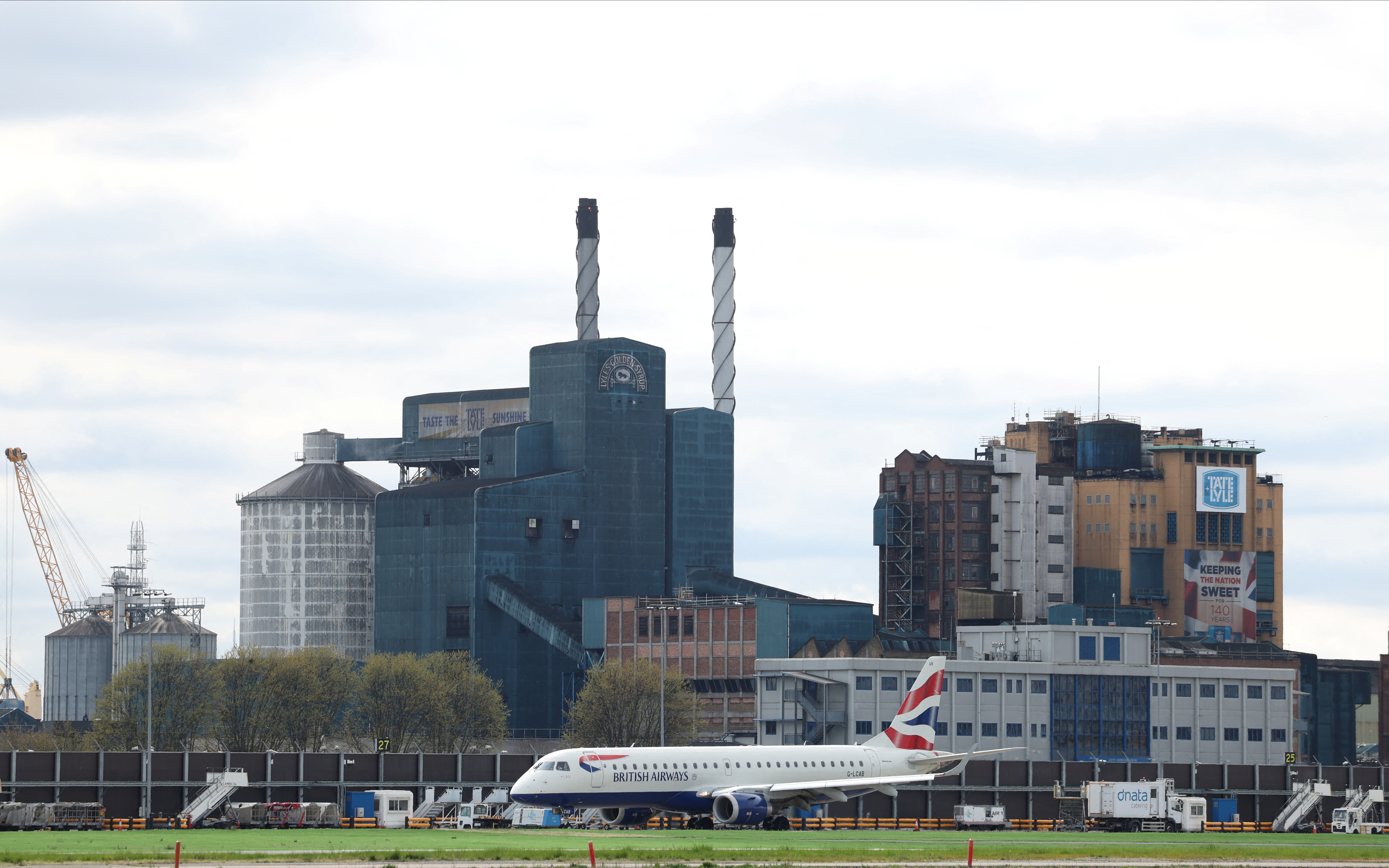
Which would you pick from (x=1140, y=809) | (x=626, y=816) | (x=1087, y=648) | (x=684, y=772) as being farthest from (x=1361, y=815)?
(x=1087, y=648)

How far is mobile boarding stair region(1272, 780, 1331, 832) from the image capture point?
12769cm

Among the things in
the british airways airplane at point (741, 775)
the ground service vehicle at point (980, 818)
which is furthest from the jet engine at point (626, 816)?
the ground service vehicle at point (980, 818)

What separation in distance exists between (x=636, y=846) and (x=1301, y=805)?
63.4 meters

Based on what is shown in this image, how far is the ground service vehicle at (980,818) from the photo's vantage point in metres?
124

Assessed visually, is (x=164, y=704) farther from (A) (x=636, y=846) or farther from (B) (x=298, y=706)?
(A) (x=636, y=846)

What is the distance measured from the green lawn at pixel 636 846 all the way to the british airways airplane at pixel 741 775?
1839 millimetres

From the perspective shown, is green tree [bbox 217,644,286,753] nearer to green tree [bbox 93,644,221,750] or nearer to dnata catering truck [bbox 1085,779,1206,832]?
green tree [bbox 93,644,221,750]

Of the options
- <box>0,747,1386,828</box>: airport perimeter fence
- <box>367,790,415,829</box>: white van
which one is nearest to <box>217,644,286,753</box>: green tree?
<box>0,747,1386,828</box>: airport perimeter fence

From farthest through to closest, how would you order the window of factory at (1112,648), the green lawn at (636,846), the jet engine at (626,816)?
the window of factory at (1112,648)
the jet engine at (626,816)
the green lawn at (636,846)

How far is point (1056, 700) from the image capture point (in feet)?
592

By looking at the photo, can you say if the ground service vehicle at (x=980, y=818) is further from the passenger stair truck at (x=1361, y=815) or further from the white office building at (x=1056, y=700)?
the white office building at (x=1056, y=700)

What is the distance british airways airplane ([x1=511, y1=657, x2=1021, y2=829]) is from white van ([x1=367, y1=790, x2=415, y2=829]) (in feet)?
43.9

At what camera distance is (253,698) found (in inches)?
7702

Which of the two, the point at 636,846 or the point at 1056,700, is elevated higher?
the point at 1056,700
